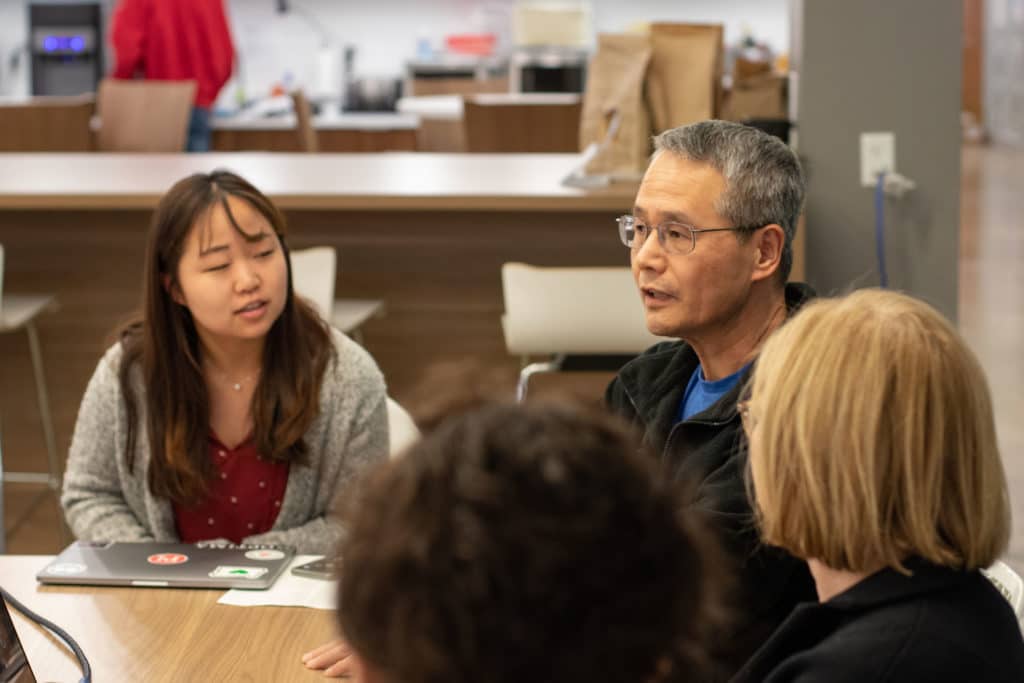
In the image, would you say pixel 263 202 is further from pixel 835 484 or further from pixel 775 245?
pixel 835 484

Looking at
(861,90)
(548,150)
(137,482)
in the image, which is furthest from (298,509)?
(548,150)

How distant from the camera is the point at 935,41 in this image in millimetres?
3480

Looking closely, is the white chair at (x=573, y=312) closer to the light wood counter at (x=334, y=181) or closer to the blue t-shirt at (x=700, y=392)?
the light wood counter at (x=334, y=181)

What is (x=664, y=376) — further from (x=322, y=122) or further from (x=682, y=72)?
(x=322, y=122)

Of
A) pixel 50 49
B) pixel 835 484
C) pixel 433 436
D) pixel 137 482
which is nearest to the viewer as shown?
pixel 433 436

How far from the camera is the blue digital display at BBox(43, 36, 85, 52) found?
26.3ft

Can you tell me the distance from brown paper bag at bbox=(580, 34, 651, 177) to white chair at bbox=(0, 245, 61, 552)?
5.00 feet

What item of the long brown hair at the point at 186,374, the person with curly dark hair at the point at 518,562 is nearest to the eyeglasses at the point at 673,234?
the long brown hair at the point at 186,374

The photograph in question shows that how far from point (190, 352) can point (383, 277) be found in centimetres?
167

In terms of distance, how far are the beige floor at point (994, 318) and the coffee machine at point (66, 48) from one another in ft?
15.2

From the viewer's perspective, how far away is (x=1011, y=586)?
5.33 feet

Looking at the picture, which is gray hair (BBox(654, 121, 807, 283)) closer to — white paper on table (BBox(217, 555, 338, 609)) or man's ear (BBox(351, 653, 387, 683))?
white paper on table (BBox(217, 555, 338, 609))

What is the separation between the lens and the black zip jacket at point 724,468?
1571 mm

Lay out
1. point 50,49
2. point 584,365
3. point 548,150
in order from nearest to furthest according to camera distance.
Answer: point 584,365, point 548,150, point 50,49
